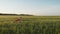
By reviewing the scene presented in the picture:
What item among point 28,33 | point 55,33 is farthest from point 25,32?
point 55,33

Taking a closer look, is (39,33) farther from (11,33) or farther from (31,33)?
(11,33)

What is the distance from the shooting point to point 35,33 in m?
9.80

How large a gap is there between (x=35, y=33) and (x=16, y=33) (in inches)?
42.3

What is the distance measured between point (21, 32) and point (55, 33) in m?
1.96

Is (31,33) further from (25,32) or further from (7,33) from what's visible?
(7,33)

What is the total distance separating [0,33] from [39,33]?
2.23 metres

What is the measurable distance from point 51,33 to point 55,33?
23 centimetres

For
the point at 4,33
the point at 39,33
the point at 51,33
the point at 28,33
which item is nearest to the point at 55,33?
the point at 51,33

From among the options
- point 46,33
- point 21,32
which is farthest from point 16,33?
point 46,33

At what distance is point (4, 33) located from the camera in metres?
9.91

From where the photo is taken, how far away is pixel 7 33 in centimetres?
999

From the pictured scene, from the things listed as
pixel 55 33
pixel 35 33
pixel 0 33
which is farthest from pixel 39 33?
pixel 0 33

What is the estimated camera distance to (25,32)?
997 cm

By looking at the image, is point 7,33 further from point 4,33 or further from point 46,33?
point 46,33
